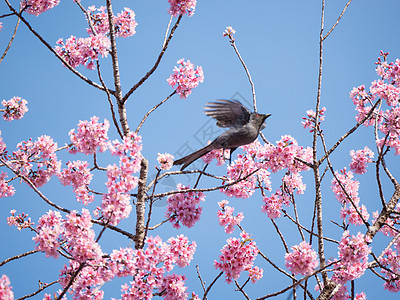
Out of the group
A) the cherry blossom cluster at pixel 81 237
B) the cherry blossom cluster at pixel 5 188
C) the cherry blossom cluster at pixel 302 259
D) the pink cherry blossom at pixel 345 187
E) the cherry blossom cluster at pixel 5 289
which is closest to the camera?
the cherry blossom cluster at pixel 5 289

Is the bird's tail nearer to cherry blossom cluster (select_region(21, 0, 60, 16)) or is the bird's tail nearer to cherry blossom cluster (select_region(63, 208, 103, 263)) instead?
cherry blossom cluster (select_region(63, 208, 103, 263))

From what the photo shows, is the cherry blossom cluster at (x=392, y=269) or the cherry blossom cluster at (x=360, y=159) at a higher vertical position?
the cherry blossom cluster at (x=360, y=159)

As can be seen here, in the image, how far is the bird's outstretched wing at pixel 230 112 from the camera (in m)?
4.37

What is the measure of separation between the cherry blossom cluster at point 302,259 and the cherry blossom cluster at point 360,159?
7.72 ft

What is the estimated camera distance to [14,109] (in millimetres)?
5621

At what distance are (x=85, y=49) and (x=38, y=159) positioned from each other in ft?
5.17

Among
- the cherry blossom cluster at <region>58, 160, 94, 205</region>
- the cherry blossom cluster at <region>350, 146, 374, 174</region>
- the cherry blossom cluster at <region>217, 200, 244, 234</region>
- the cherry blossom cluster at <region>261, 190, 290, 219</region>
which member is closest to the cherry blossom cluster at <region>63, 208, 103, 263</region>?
the cherry blossom cluster at <region>58, 160, 94, 205</region>

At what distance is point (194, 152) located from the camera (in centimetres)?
431

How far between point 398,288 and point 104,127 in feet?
15.3

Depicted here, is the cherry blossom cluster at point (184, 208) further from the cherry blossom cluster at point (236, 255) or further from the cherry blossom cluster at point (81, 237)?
the cherry blossom cluster at point (81, 237)

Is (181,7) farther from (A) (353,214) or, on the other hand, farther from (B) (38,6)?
(A) (353,214)

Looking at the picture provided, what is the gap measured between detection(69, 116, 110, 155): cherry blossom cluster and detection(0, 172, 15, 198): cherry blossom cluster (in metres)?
1.75

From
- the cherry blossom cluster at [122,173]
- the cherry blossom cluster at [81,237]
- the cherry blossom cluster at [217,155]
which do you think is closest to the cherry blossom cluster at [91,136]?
the cherry blossom cluster at [122,173]

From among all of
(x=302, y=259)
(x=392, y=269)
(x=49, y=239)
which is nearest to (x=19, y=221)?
(x=49, y=239)
